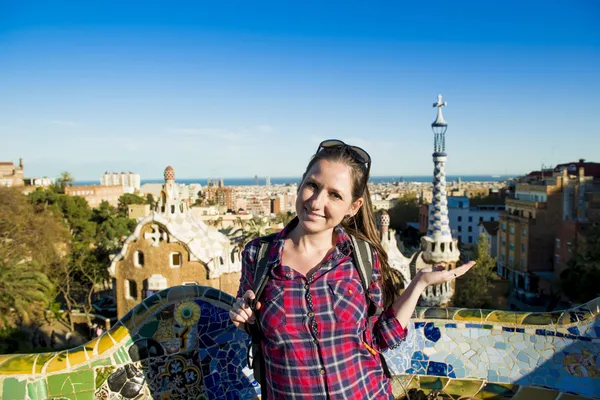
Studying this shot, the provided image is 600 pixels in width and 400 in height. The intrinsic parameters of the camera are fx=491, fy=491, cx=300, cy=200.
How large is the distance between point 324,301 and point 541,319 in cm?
225

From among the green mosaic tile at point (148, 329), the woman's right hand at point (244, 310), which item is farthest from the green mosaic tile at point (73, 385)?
the woman's right hand at point (244, 310)

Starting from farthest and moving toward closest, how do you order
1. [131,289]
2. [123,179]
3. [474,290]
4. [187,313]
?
[123,179] < [474,290] < [131,289] < [187,313]

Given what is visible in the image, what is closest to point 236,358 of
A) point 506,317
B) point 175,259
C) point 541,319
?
point 506,317

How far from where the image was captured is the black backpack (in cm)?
207

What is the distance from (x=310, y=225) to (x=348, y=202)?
0.19 m

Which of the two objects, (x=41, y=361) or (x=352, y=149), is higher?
(x=352, y=149)

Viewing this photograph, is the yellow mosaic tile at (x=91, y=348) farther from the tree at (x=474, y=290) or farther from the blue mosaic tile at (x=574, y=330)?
the tree at (x=474, y=290)

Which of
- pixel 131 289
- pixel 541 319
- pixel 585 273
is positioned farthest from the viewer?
pixel 585 273

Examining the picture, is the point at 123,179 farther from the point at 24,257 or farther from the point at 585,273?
the point at 585,273

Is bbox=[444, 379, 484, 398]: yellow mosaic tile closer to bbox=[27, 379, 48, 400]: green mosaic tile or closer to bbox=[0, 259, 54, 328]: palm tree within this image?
bbox=[27, 379, 48, 400]: green mosaic tile

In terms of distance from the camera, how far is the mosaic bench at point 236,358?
9.45ft

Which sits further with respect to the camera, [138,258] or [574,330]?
[138,258]

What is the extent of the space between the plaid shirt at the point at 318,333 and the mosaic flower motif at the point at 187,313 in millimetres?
1131

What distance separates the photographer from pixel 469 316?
11.8 feet
